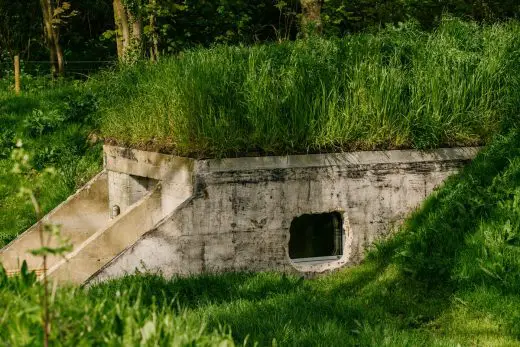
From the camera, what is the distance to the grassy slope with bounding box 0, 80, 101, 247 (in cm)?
1176

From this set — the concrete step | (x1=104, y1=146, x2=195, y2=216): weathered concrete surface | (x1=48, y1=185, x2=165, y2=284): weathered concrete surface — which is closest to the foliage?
the concrete step

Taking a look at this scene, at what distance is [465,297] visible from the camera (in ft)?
24.2

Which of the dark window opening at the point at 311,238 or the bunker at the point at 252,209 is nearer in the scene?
the bunker at the point at 252,209

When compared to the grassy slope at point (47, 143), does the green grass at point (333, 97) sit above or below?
above

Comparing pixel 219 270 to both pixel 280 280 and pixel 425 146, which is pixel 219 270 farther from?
pixel 425 146

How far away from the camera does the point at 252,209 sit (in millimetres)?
8805

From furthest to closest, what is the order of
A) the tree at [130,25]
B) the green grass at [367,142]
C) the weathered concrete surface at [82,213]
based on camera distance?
the tree at [130,25]
the weathered concrete surface at [82,213]
the green grass at [367,142]

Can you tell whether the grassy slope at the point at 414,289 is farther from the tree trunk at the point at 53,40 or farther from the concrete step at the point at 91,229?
the tree trunk at the point at 53,40

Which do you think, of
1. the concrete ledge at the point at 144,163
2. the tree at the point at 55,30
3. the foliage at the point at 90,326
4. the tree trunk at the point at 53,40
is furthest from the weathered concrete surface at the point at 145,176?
the tree trunk at the point at 53,40

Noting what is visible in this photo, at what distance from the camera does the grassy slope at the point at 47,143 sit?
38.6 ft

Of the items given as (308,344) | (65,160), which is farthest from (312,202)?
(65,160)

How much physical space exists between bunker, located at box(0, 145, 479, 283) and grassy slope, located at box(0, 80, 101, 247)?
7.79 ft

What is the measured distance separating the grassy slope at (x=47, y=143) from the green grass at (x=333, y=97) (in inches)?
82.1

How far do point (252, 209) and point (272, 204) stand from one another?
8.9 inches
